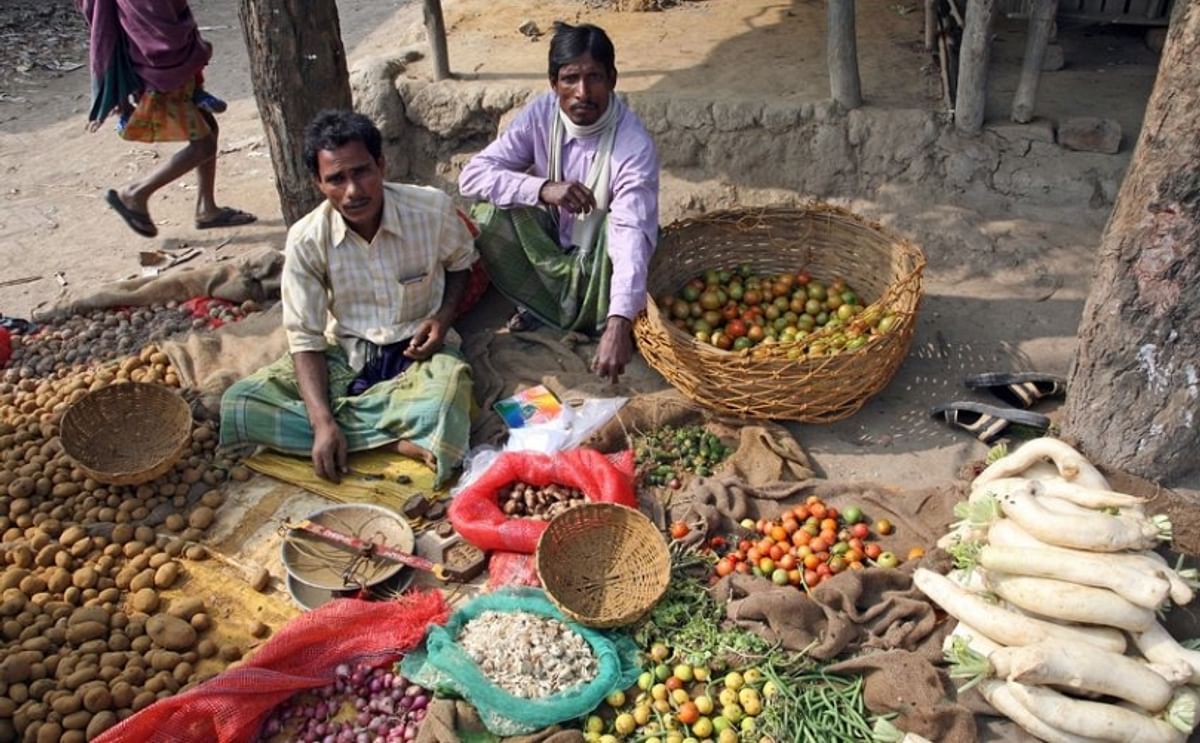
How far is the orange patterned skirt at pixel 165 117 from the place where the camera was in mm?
5469

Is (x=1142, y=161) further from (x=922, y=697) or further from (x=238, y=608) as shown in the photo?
(x=238, y=608)

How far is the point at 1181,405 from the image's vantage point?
322cm

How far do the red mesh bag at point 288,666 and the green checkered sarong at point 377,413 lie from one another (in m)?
0.76

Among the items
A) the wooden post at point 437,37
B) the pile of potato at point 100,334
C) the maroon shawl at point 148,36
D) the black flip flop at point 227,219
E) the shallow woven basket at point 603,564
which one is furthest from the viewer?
the black flip flop at point 227,219

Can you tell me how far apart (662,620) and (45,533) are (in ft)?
7.78

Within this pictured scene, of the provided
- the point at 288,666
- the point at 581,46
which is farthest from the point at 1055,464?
the point at 288,666

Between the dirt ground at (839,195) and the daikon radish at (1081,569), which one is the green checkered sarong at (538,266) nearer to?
the dirt ground at (839,195)

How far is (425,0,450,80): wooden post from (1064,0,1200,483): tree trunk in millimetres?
3953

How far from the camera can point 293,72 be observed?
4586 mm

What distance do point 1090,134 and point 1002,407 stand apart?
6.23 ft

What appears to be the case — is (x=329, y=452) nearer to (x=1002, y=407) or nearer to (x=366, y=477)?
(x=366, y=477)

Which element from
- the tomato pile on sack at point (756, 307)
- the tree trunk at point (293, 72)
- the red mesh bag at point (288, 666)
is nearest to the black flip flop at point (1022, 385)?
the tomato pile on sack at point (756, 307)

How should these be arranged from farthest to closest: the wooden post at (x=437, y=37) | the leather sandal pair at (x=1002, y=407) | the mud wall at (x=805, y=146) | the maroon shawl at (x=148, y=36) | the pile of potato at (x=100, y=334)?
the wooden post at (x=437, y=37), the maroon shawl at (x=148, y=36), the mud wall at (x=805, y=146), the pile of potato at (x=100, y=334), the leather sandal pair at (x=1002, y=407)

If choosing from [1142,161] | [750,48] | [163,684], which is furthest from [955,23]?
[163,684]
